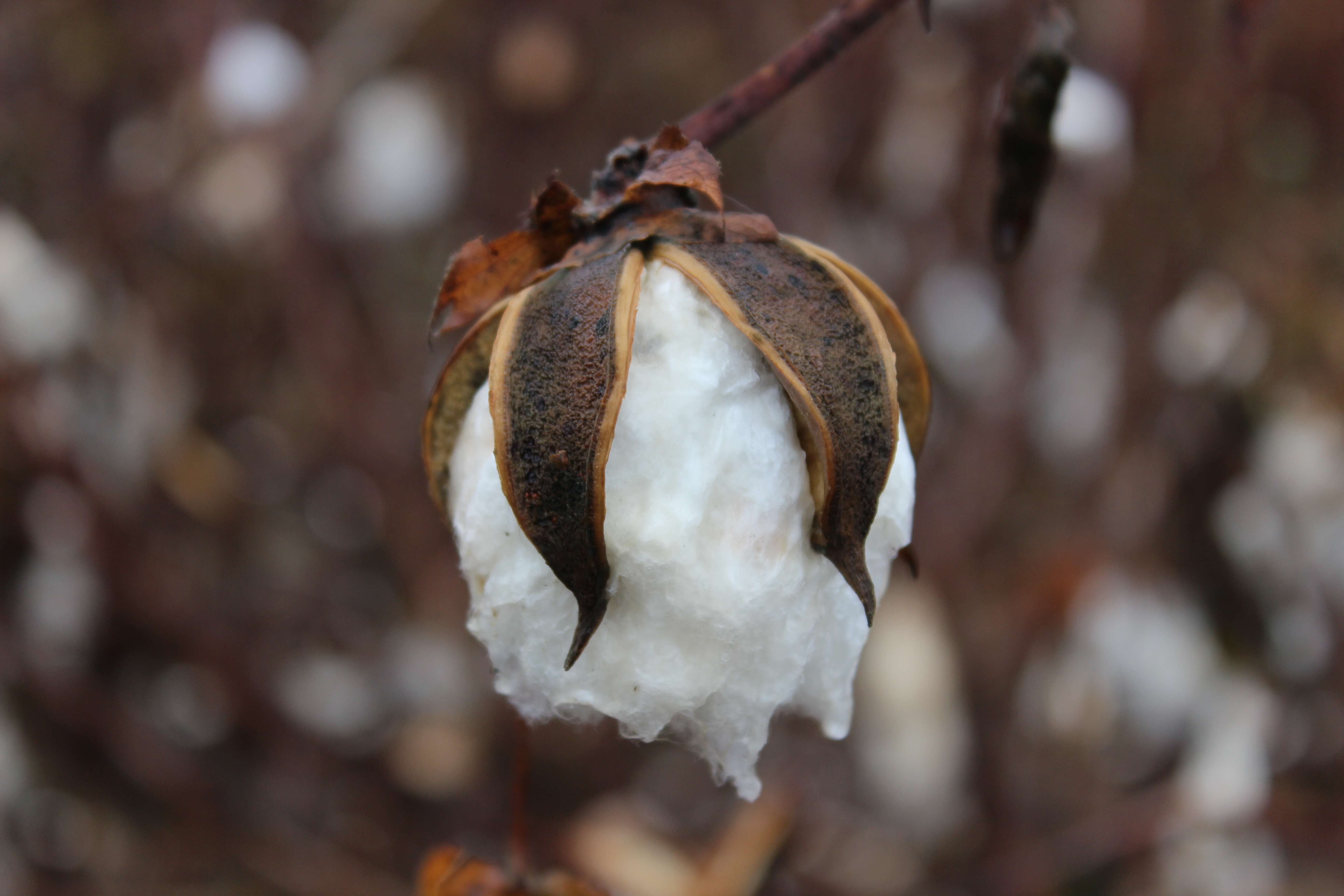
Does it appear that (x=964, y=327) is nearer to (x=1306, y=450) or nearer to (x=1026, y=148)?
(x=1306, y=450)

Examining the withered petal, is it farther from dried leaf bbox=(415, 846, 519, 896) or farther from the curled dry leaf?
dried leaf bbox=(415, 846, 519, 896)

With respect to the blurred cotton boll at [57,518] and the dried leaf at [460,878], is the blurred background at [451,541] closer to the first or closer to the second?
the blurred cotton boll at [57,518]

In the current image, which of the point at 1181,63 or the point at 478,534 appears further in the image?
the point at 1181,63

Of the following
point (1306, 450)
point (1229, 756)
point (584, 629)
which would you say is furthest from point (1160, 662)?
point (584, 629)

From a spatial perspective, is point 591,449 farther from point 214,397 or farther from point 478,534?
point 214,397

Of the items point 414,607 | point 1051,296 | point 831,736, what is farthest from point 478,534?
point 414,607

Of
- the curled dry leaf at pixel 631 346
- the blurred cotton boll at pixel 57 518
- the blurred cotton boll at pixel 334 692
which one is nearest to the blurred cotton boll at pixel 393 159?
the blurred cotton boll at pixel 57 518
